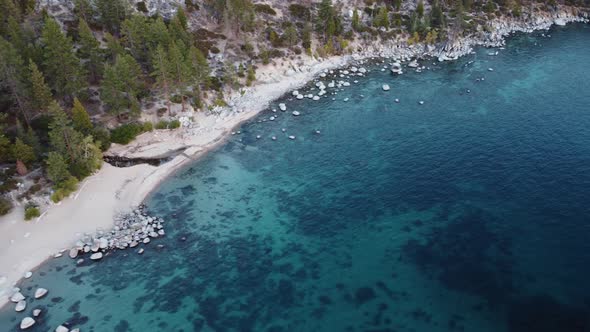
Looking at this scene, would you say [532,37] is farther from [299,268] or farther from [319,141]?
[299,268]

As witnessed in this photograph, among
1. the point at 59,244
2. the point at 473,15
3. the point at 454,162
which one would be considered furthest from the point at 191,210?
the point at 473,15

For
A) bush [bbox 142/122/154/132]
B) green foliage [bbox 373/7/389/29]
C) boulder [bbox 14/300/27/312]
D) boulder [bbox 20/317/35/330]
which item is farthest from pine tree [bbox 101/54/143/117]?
green foliage [bbox 373/7/389/29]

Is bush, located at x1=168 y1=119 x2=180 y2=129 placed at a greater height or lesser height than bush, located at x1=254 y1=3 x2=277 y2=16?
lesser

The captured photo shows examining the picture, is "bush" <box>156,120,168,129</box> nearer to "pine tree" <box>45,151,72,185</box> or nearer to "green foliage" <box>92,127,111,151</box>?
"green foliage" <box>92,127,111,151</box>

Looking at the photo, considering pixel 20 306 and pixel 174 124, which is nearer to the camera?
pixel 20 306

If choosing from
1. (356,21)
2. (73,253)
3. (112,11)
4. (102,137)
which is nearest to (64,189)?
(73,253)

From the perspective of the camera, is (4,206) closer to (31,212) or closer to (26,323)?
(31,212)
